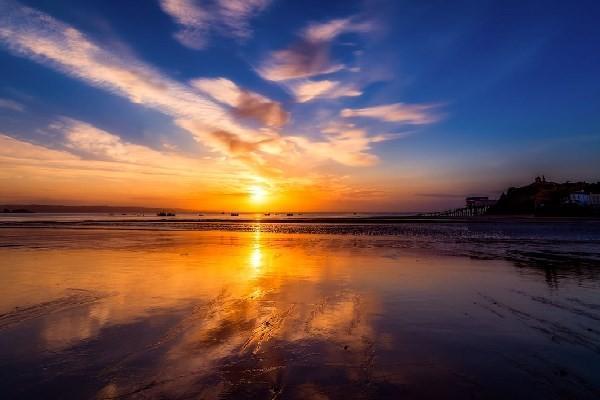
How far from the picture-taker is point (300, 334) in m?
7.82

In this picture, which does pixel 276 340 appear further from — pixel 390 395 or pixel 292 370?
pixel 390 395

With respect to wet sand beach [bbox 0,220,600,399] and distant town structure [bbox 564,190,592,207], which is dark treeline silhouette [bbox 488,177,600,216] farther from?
wet sand beach [bbox 0,220,600,399]

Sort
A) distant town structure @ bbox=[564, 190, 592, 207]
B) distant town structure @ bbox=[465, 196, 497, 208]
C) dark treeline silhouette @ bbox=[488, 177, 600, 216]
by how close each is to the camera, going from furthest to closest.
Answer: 1. distant town structure @ bbox=[465, 196, 497, 208]
2. distant town structure @ bbox=[564, 190, 592, 207]
3. dark treeline silhouette @ bbox=[488, 177, 600, 216]

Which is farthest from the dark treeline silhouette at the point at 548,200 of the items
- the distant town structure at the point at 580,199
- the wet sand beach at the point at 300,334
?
the wet sand beach at the point at 300,334

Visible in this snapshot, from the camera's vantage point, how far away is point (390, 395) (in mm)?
5109

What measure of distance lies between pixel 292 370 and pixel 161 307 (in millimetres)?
5554

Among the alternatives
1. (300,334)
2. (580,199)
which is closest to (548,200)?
(580,199)

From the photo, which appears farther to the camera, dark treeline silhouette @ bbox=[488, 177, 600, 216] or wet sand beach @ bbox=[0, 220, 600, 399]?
dark treeline silhouette @ bbox=[488, 177, 600, 216]

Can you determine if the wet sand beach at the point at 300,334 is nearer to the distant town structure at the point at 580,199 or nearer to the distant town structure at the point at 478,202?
the distant town structure at the point at 580,199

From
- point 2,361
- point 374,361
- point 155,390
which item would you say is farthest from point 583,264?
point 2,361

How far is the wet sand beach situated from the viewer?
5.46 metres

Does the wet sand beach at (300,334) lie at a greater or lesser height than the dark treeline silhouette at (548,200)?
lesser

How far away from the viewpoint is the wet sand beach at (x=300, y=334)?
5465 millimetres

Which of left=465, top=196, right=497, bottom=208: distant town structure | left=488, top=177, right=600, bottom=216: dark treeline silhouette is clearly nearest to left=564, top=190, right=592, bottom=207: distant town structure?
left=488, top=177, right=600, bottom=216: dark treeline silhouette
